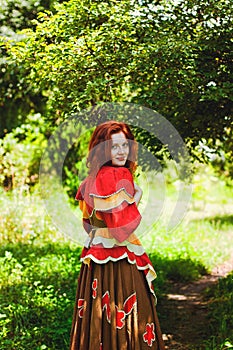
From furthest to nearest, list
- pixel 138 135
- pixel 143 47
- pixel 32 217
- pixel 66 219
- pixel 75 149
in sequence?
pixel 75 149, pixel 32 217, pixel 66 219, pixel 138 135, pixel 143 47

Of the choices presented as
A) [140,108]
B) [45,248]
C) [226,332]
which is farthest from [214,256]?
[140,108]

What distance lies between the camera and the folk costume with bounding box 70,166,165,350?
9.29 ft

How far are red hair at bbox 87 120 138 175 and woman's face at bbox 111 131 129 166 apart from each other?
2 cm

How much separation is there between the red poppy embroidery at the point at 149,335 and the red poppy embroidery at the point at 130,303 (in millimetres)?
162

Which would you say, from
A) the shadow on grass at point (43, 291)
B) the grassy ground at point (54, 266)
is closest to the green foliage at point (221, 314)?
the grassy ground at point (54, 266)

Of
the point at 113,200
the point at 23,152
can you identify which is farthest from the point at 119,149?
the point at 23,152

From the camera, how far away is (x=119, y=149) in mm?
2893

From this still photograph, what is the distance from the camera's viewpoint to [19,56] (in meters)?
4.07

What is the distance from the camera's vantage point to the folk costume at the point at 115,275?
283cm

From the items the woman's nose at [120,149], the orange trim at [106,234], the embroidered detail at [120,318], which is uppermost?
the woman's nose at [120,149]

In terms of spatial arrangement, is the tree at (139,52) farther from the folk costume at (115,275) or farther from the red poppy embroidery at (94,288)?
the red poppy embroidery at (94,288)

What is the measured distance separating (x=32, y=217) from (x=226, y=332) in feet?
12.4

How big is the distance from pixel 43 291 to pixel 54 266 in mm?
1095

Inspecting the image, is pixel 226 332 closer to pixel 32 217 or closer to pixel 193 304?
pixel 193 304
